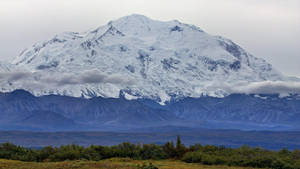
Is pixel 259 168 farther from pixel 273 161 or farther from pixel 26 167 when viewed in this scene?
pixel 26 167

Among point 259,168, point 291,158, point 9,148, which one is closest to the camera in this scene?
A: point 259,168

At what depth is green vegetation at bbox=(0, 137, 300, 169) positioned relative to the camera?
336 ft

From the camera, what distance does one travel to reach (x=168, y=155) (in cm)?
11794

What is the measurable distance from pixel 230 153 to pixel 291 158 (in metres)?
12.3

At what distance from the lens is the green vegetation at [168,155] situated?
102 metres

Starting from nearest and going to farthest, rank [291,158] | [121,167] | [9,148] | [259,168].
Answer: [121,167] → [259,168] → [291,158] → [9,148]

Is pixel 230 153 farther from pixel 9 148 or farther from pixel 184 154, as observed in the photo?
pixel 9 148

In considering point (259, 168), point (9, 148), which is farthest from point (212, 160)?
point (9, 148)

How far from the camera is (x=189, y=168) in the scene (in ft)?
299

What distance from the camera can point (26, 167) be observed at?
88438 mm

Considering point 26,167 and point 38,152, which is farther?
point 38,152

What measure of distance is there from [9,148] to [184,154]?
117 feet

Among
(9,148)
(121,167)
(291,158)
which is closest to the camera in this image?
(121,167)

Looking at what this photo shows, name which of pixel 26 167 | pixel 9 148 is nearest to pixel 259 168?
pixel 26 167
